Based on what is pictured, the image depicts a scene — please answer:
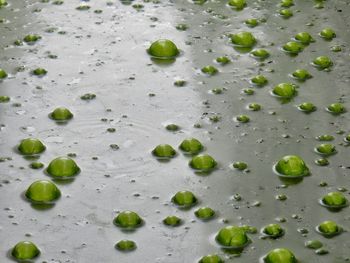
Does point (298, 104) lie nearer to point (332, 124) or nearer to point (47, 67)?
point (332, 124)


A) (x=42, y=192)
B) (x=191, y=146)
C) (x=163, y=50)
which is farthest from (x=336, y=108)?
(x=42, y=192)

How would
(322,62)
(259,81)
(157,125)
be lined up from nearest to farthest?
(157,125) → (259,81) → (322,62)

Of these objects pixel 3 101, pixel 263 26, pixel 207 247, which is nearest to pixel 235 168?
pixel 207 247

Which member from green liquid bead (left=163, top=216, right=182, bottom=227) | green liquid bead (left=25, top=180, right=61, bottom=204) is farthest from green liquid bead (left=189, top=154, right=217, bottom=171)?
green liquid bead (left=25, top=180, right=61, bottom=204)

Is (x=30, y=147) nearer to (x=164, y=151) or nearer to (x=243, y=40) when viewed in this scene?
(x=164, y=151)

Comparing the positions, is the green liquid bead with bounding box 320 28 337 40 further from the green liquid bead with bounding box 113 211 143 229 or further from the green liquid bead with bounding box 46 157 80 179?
the green liquid bead with bounding box 113 211 143 229

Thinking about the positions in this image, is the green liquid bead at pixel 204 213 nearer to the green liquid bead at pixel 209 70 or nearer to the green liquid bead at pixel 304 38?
the green liquid bead at pixel 209 70

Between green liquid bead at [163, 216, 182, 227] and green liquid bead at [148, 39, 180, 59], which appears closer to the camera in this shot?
green liquid bead at [163, 216, 182, 227]
